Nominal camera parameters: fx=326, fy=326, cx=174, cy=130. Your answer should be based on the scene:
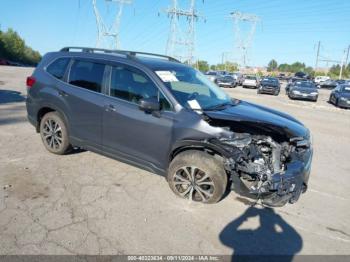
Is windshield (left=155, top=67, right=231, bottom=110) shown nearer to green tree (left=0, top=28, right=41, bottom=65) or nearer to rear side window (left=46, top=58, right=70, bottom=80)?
rear side window (left=46, top=58, right=70, bottom=80)

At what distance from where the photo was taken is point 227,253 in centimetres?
341

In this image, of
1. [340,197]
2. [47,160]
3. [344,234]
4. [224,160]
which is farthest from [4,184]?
[340,197]

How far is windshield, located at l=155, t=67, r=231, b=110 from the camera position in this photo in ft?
15.1

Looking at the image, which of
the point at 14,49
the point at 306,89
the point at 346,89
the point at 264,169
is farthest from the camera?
the point at 14,49

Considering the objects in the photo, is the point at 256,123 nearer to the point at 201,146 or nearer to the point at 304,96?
the point at 201,146

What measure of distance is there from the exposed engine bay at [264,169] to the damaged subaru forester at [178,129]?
0.04 ft

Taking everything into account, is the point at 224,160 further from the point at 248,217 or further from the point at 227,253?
the point at 227,253

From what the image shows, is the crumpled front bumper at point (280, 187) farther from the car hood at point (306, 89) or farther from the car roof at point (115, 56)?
the car hood at point (306, 89)

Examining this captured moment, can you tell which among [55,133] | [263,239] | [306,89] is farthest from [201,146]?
[306,89]

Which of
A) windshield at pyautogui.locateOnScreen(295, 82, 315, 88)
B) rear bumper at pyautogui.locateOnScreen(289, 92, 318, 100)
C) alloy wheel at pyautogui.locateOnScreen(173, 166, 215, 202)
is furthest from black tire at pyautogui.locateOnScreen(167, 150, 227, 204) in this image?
windshield at pyautogui.locateOnScreen(295, 82, 315, 88)

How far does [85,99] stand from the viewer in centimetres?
519

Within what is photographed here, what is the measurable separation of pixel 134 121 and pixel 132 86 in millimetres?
541

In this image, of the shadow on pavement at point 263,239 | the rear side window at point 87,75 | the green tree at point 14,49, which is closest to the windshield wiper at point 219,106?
the shadow on pavement at point 263,239

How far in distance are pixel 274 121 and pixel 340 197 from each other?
1.64 metres
